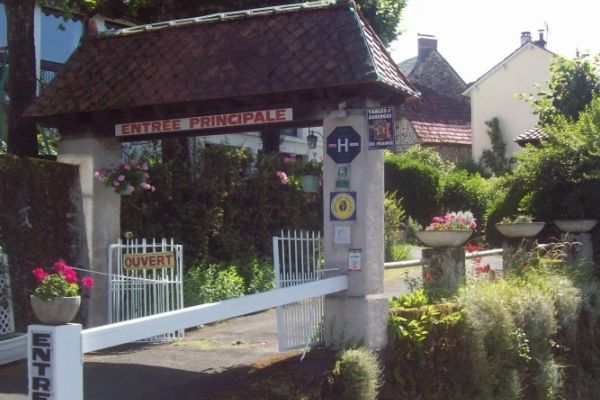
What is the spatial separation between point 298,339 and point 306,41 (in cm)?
326

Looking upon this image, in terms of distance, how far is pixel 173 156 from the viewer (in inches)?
560

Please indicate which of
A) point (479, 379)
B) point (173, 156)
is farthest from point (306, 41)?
point (173, 156)

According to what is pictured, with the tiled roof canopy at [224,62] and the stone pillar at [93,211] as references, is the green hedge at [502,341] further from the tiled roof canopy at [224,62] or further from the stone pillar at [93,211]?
the stone pillar at [93,211]

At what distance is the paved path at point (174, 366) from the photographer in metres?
7.62

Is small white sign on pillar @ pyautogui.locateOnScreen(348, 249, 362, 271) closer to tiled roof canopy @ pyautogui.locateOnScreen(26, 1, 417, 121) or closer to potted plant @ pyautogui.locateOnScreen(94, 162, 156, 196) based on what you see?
tiled roof canopy @ pyautogui.locateOnScreen(26, 1, 417, 121)

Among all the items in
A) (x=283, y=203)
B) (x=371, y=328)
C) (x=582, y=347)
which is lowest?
(x=582, y=347)

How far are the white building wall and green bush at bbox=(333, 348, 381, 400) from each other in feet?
91.8

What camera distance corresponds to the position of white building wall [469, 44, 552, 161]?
114ft

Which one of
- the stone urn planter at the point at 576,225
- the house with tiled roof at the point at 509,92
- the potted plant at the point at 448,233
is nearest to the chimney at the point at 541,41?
the house with tiled roof at the point at 509,92

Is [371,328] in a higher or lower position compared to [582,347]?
higher

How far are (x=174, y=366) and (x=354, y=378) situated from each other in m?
2.19

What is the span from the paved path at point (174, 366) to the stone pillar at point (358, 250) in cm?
102

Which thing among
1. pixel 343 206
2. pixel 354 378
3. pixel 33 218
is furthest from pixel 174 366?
pixel 33 218

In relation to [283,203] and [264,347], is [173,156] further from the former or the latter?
[264,347]
